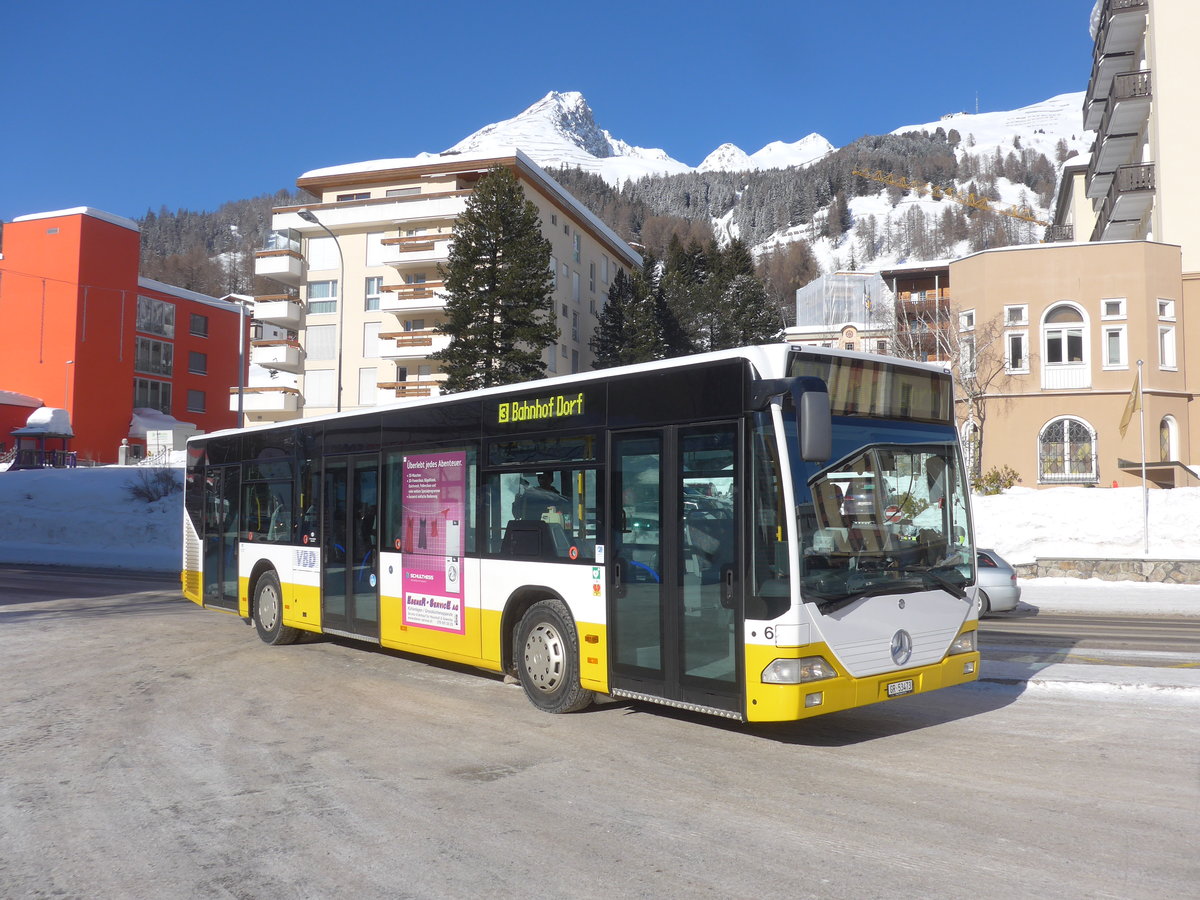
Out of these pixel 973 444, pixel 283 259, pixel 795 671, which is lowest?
pixel 795 671

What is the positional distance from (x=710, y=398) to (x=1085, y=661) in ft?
22.8

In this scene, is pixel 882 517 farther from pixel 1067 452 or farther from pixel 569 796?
pixel 1067 452

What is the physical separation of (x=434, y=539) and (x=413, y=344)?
1842 inches

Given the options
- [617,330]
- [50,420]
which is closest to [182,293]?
[50,420]

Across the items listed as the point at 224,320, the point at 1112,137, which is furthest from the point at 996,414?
the point at 224,320

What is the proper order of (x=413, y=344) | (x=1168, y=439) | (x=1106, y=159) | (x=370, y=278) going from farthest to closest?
(x=370, y=278) → (x=413, y=344) → (x=1106, y=159) → (x=1168, y=439)

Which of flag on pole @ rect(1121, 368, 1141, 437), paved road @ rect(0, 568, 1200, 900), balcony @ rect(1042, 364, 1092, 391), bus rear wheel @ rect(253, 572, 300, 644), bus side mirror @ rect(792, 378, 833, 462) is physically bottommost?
paved road @ rect(0, 568, 1200, 900)

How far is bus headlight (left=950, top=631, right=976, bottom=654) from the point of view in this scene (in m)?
7.61

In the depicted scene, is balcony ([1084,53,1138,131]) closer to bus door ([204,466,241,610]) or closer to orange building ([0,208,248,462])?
bus door ([204,466,241,610])

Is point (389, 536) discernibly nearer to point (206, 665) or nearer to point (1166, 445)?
point (206, 665)

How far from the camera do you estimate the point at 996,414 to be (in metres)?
A: 35.3

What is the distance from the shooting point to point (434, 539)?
394 inches

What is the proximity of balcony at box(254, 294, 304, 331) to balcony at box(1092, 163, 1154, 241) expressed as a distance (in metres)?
45.1

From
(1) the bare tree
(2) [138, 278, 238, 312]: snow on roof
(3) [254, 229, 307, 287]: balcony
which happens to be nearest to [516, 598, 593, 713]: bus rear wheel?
(1) the bare tree
